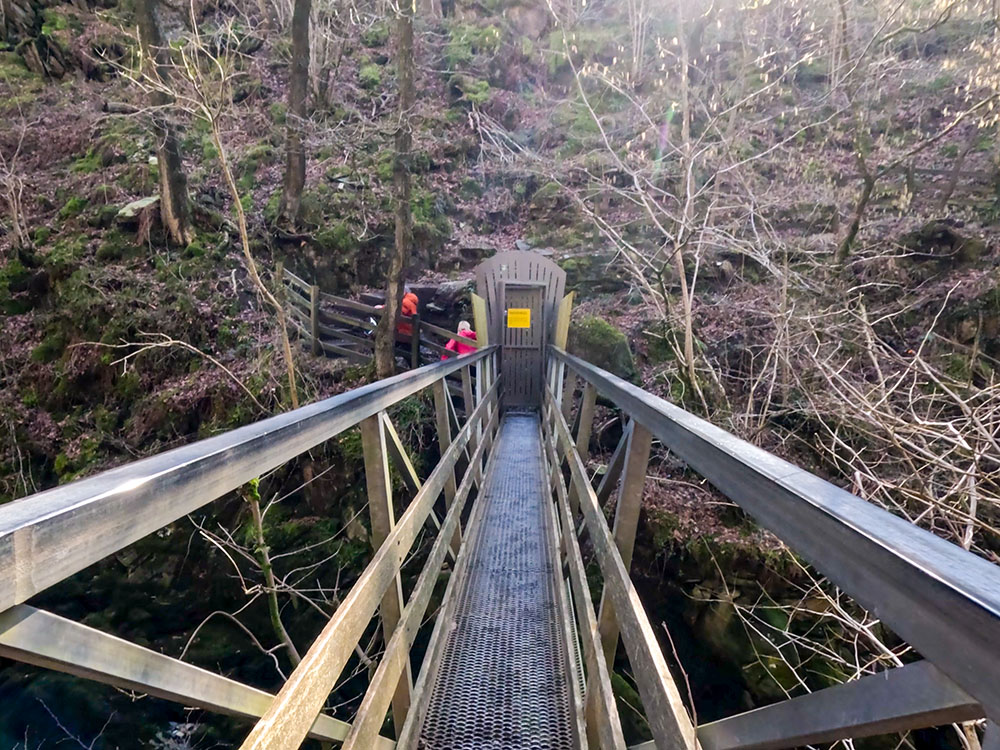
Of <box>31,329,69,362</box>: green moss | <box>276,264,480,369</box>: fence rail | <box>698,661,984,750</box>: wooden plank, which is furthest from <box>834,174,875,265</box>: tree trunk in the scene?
<box>31,329,69,362</box>: green moss

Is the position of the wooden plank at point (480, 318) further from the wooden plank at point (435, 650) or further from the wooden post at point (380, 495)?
the wooden post at point (380, 495)

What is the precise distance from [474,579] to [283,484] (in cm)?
548

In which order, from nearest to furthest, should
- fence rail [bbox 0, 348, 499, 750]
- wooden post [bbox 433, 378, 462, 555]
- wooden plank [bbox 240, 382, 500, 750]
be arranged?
fence rail [bbox 0, 348, 499, 750] < wooden plank [bbox 240, 382, 500, 750] < wooden post [bbox 433, 378, 462, 555]

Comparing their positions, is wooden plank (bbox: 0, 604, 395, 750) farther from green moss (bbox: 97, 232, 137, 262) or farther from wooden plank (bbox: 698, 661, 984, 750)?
green moss (bbox: 97, 232, 137, 262)

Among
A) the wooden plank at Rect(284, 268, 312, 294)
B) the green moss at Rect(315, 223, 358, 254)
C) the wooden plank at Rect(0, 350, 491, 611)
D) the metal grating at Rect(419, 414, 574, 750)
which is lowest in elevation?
the metal grating at Rect(419, 414, 574, 750)

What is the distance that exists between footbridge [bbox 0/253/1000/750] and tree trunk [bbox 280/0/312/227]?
869 cm

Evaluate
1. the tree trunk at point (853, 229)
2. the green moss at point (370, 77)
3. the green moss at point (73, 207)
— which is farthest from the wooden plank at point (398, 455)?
the green moss at point (370, 77)

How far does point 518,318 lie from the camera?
8648 mm

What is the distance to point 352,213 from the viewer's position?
11.5 m

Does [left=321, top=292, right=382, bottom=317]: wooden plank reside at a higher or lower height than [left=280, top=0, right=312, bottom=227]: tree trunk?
lower

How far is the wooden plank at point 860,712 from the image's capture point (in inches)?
23.6

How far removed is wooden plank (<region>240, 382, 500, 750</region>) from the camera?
42.9 inches

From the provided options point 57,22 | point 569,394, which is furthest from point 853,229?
point 57,22

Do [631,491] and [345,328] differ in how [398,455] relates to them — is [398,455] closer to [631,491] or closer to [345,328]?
[631,491]
